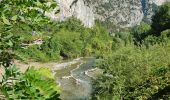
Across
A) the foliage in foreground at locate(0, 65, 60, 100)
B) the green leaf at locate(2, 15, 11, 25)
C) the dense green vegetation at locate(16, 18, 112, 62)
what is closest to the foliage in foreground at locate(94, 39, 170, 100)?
the green leaf at locate(2, 15, 11, 25)

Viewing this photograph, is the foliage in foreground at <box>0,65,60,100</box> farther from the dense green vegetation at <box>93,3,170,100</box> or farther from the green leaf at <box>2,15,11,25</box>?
the dense green vegetation at <box>93,3,170,100</box>

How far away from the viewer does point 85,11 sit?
466 feet

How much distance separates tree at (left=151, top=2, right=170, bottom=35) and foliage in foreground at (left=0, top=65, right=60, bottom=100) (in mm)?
65407

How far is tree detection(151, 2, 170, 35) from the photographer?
67.7 meters

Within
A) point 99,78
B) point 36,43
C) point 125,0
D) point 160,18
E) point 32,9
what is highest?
point 125,0

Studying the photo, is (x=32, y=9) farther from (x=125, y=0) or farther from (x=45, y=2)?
(x=125, y=0)

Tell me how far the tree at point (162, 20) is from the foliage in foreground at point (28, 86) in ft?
215

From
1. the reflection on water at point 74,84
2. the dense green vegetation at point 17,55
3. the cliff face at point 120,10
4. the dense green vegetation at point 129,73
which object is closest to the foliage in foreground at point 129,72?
the dense green vegetation at point 129,73

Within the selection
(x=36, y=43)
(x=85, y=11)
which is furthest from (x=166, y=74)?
(x=85, y=11)

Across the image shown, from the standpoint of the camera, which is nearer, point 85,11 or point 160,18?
point 160,18

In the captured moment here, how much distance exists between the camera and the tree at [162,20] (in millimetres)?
67688

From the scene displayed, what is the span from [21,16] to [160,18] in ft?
227

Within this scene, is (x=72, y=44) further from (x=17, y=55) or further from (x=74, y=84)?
(x=17, y=55)

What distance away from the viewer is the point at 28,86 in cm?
185
